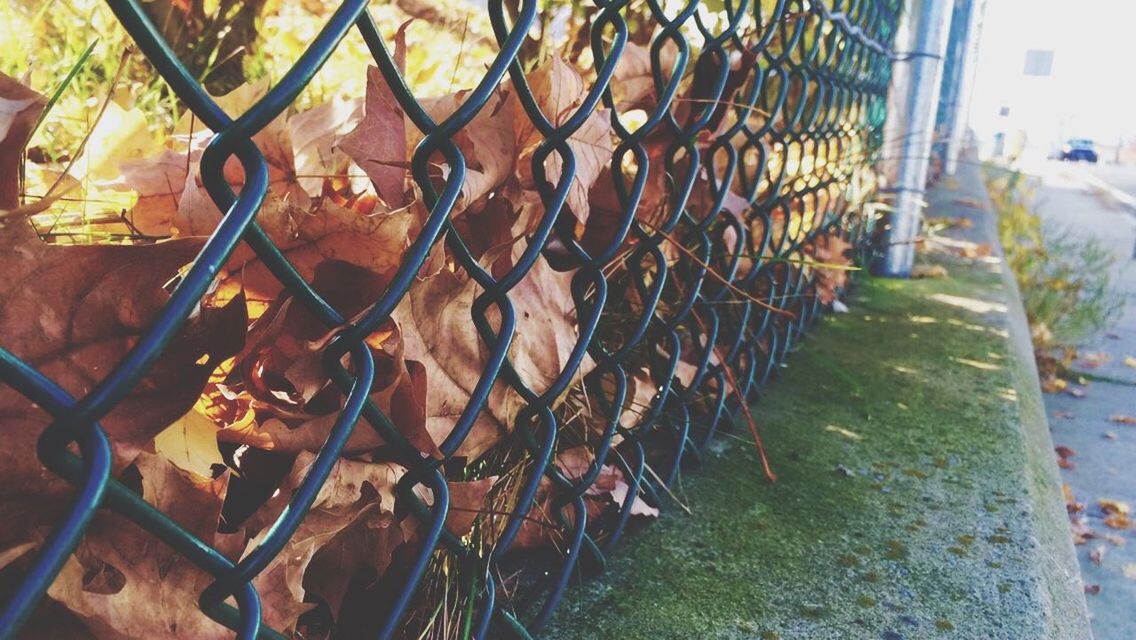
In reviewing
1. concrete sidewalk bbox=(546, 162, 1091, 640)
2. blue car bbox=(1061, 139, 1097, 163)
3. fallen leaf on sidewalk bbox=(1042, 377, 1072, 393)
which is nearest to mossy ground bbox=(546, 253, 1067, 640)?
concrete sidewalk bbox=(546, 162, 1091, 640)

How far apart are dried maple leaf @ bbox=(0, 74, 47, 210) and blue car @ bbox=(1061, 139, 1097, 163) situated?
38.2 metres

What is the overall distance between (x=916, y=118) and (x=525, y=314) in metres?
2.56

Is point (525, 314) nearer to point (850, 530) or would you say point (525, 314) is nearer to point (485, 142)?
point (485, 142)

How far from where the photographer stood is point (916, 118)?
2.96m

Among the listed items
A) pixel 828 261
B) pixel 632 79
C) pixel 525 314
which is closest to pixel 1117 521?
pixel 828 261

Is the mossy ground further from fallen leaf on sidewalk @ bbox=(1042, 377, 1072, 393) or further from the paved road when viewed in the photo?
fallen leaf on sidewalk @ bbox=(1042, 377, 1072, 393)

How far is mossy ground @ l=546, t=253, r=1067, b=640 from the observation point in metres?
1.02

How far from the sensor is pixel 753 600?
3.45ft

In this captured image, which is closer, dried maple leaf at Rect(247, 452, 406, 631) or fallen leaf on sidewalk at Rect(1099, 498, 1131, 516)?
dried maple leaf at Rect(247, 452, 406, 631)

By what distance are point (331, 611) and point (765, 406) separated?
1140 millimetres

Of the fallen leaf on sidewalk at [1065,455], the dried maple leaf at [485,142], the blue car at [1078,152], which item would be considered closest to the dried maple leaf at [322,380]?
the dried maple leaf at [485,142]

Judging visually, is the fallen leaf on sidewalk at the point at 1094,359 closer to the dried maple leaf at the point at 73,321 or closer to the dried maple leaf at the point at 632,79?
the dried maple leaf at the point at 632,79

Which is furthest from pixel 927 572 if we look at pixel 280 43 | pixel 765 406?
pixel 280 43

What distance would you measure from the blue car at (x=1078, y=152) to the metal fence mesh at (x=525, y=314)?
37.2m
